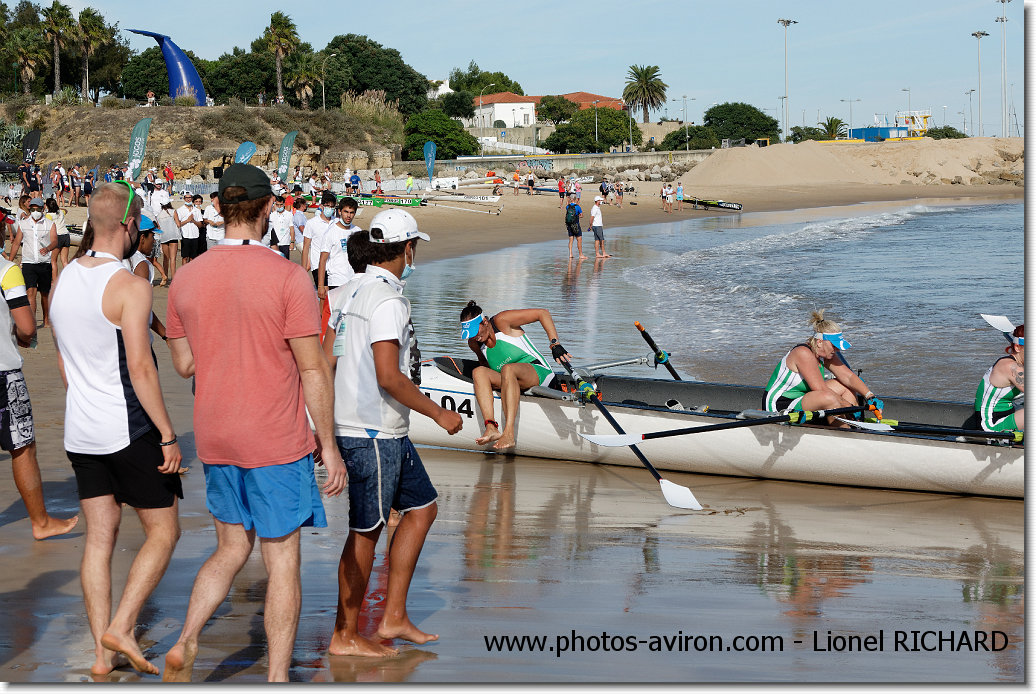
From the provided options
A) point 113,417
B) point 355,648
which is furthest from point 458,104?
point 355,648

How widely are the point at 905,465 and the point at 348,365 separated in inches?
173

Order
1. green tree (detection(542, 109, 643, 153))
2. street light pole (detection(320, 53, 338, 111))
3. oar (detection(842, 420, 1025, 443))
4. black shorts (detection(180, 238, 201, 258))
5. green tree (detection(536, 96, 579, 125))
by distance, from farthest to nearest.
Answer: green tree (detection(536, 96, 579, 125)) → green tree (detection(542, 109, 643, 153)) → street light pole (detection(320, 53, 338, 111)) → black shorts (detection(180, 238, 201, 258)) → oar (detection(842, 420, 1025, 443))

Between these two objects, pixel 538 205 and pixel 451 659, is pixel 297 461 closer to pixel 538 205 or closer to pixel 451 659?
pixel 451 659

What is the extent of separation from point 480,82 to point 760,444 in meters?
125

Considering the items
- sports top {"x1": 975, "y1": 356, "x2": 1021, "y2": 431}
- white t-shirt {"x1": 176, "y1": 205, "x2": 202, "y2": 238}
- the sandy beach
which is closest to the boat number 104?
the sandy beach

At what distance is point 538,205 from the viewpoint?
40469 millimetres

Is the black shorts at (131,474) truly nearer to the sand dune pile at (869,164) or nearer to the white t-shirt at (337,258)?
the white t-shirt at (337,258)

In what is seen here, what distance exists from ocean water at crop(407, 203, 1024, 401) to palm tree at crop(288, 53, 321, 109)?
129ft

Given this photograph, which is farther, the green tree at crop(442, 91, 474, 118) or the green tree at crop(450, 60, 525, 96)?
the green tree at crop(450, 60, 525, 96)

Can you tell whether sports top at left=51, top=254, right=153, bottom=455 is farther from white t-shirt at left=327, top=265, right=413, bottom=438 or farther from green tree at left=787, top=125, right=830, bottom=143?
green tree at left=787, top=125, right=830, bottom=143

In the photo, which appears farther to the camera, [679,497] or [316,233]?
A: [316,233]

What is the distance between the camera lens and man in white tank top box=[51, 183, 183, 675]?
3.37m

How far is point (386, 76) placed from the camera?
78.2m

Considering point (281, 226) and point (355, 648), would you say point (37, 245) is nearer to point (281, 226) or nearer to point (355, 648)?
point (281, 226)
